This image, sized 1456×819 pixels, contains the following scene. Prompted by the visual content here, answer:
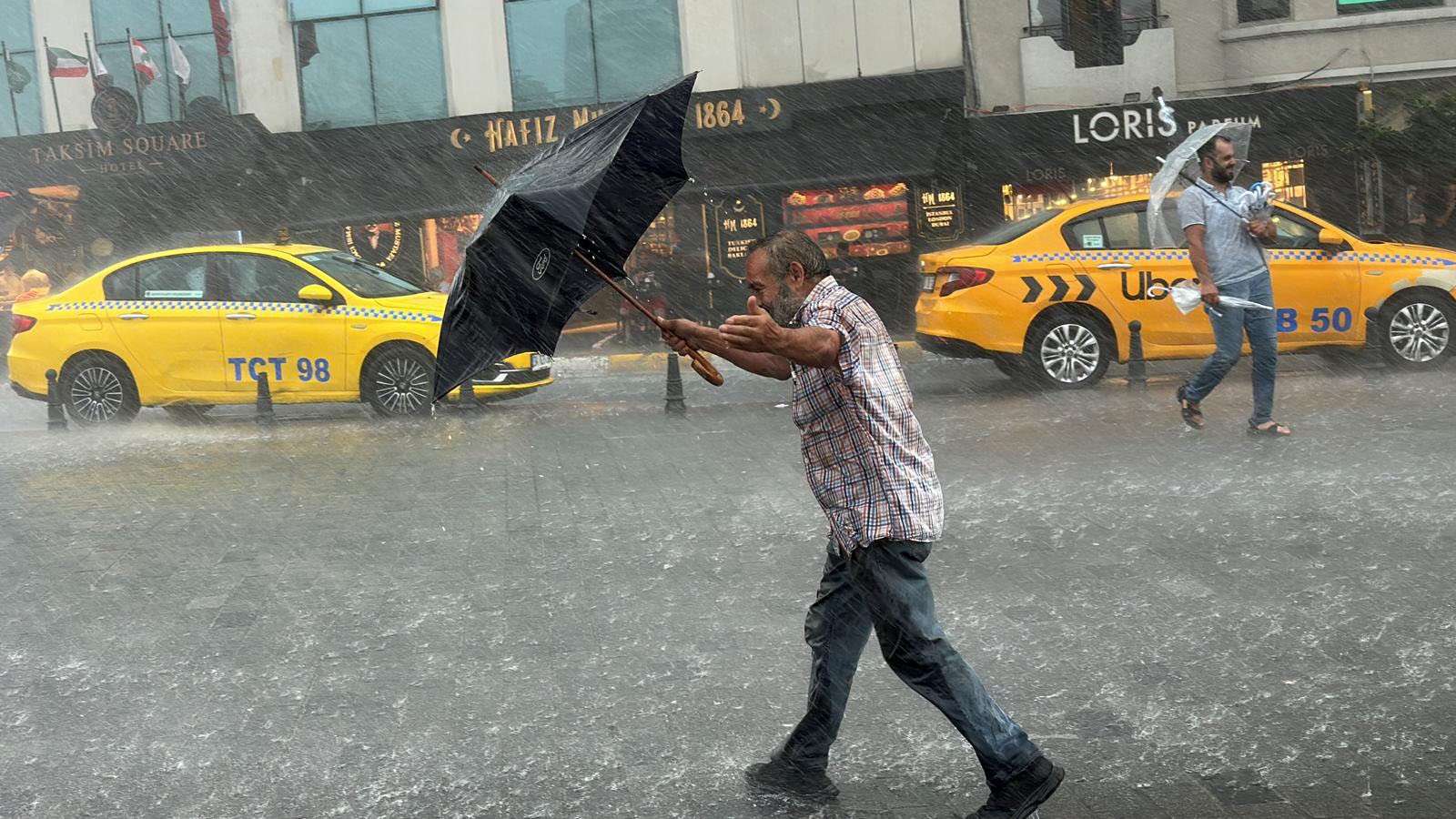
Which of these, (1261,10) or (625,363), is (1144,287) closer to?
(625,363)

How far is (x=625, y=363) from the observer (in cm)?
1811

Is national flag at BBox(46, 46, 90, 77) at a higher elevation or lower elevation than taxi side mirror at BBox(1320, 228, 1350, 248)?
higher

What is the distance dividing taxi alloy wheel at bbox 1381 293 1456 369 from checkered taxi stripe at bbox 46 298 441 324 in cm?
823

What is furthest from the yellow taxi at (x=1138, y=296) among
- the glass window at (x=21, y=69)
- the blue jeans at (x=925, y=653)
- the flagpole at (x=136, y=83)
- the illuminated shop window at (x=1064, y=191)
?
the glass window at (x=21, y=69)

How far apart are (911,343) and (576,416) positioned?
6292 mm

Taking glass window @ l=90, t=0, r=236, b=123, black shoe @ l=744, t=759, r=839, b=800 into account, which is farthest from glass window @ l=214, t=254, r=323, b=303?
glass window @ l=90, t=0, r=236, b=123

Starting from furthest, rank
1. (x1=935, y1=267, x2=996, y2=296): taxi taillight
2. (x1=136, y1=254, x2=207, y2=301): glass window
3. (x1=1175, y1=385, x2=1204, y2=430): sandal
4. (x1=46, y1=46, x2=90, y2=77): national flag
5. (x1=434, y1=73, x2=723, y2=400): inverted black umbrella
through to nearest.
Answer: (x1=46, y1=46, x2=90, y2=77): national flag
(x1=136, y1=254, x2=207, y2=301): glass window
(x1=935, y1=267, x2=996, y2=296): taxi taillight
(x1=1175, y1=385, x2=1204, y2=430): sandal
(x1=434, y1=73, x2=723, y2=400): inverted black umbrella

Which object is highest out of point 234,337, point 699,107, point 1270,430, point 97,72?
point 97,72

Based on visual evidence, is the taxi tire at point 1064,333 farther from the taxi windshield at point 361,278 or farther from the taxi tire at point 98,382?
the taxi tire at point 98,382

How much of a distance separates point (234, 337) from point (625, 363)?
586cm

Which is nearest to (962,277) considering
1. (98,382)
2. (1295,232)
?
(1295,232)

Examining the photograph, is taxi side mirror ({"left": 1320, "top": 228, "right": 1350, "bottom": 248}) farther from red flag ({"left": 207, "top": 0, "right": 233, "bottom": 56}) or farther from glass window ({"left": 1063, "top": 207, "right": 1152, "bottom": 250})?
red flag ({"left": 207, "top": 0, "right": 233, "bottom": 56})

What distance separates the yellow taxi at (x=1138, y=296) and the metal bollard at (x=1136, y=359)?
0.12 metres

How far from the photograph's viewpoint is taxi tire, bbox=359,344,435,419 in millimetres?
13133
